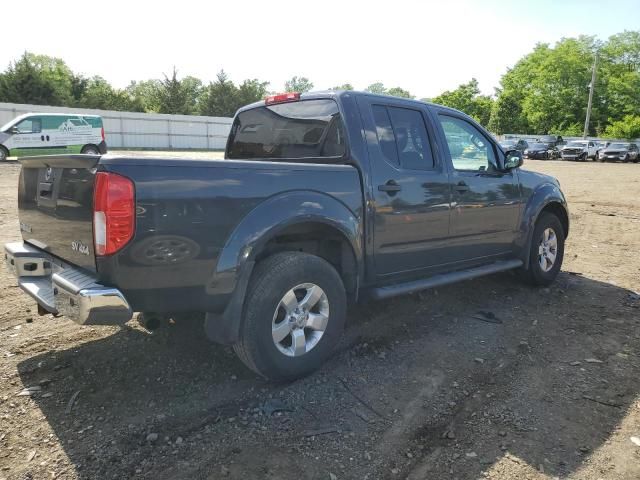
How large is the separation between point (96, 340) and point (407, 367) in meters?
2.45

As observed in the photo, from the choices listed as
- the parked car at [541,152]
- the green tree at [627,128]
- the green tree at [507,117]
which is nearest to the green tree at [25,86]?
the parked car at [541,152]

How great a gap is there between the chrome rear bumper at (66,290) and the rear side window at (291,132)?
1931 millimetres

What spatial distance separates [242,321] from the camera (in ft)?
10.0

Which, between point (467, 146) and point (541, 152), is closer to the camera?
point (467, 146)

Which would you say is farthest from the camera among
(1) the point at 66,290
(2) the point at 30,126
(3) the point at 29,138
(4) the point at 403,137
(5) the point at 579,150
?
(5) the point at 579,150

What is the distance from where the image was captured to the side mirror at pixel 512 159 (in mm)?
4945

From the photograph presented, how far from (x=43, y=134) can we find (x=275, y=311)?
20.3 m

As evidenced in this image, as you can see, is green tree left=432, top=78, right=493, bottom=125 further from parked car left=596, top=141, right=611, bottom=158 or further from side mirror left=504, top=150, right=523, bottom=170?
side mirror left=504, top=150, right=523, bottom=170

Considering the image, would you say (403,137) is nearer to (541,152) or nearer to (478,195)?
(478,195)

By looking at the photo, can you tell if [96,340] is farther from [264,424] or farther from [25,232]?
[264,424]

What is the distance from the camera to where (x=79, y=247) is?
2.87 m

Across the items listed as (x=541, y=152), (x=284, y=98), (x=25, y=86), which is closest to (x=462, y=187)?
(x=284, y=98)

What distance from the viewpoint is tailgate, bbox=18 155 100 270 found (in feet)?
9.02

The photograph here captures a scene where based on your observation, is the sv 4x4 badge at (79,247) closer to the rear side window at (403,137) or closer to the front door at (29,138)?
the rear side window at (403,137)
